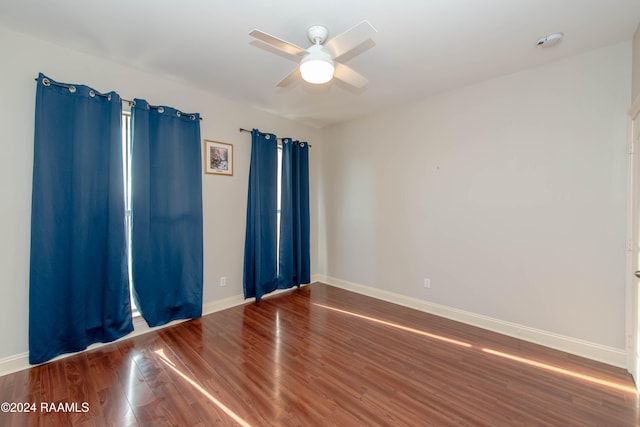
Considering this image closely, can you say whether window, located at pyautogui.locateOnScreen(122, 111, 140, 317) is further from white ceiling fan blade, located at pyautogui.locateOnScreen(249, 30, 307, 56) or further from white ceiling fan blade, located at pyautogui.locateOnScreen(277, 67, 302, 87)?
white ceiling fan blade, located at pyautogui.locateOnScreen(249, 30, 307, 56)

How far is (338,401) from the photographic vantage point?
73.6 inches

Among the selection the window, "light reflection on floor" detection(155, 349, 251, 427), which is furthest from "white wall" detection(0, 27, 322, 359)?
"light reflection on floor" detection(155, 349, 251, 427)

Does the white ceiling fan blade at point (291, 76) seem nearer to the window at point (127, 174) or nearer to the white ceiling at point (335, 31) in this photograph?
the white ceiling at point (335, 31)

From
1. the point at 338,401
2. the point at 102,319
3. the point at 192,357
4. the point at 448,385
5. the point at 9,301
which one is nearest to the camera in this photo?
the point at 338,401

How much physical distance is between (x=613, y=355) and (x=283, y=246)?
3627 millimetres

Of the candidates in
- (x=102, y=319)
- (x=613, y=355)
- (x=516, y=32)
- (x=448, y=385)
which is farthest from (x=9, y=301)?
(x=613, y=355)

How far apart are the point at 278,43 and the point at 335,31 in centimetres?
62

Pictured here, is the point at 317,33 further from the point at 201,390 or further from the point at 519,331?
the point at 519,331

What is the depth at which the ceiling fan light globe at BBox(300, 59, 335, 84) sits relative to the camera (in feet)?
6.03

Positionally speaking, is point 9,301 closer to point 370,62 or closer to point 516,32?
point 370,62

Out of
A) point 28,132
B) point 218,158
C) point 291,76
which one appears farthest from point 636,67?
point 28,132

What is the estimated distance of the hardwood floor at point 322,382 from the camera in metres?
1.73

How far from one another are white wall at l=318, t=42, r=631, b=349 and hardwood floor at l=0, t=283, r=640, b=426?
0.48m

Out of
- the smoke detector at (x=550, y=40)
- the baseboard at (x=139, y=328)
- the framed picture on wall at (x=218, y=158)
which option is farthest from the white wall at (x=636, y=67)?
→ the baseboard at (x=139, y=328)
